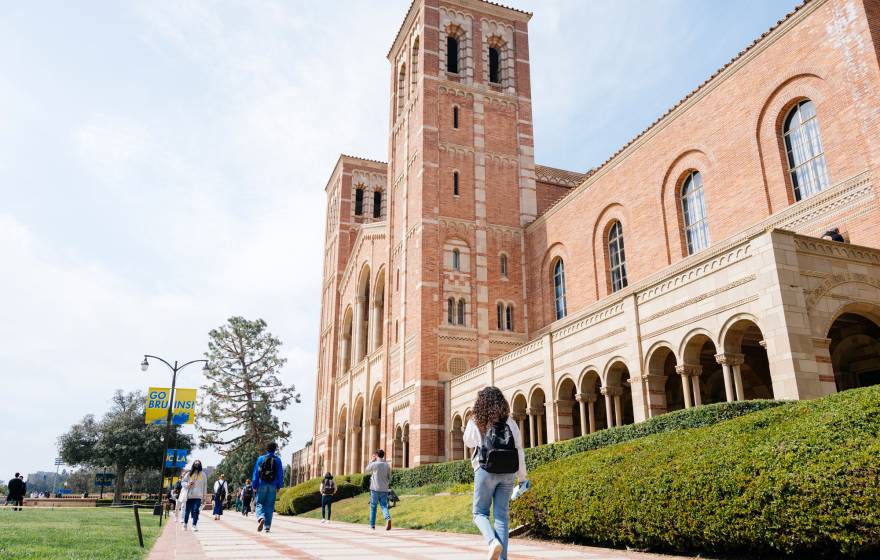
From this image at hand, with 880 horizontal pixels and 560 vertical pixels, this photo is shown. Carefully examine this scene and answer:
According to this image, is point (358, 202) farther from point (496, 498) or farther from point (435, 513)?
point (496, 498)

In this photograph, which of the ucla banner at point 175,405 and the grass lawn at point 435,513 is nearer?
the grass lawn at point 435,513

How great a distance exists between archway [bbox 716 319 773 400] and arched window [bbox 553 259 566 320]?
471 inches

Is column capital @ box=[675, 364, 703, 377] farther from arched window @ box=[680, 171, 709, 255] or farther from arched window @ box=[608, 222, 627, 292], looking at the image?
arched window @ box=[608, 222, 627, 292]

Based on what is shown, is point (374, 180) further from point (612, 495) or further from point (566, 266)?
point (612, 495)

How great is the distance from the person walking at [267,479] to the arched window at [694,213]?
16.7 meters

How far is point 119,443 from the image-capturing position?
55250mm

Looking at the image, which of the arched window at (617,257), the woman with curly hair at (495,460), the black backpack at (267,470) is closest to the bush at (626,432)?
the black backpack at (267,470)

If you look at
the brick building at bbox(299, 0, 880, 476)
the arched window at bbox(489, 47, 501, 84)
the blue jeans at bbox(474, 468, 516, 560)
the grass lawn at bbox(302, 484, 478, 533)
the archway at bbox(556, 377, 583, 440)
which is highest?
the arched window at bbox(489, 47, 501, 84)

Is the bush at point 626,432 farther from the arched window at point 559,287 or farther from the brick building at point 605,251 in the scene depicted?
the arched window at point 559,287

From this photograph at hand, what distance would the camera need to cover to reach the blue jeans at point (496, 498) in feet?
19.1

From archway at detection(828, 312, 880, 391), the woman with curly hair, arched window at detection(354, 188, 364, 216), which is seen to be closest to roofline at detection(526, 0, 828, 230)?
archway at detection(828, 312, 880, 391)

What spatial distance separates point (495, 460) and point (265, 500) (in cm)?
723

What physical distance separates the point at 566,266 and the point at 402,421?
11.0 meters

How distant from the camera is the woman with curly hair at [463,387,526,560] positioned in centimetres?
575
